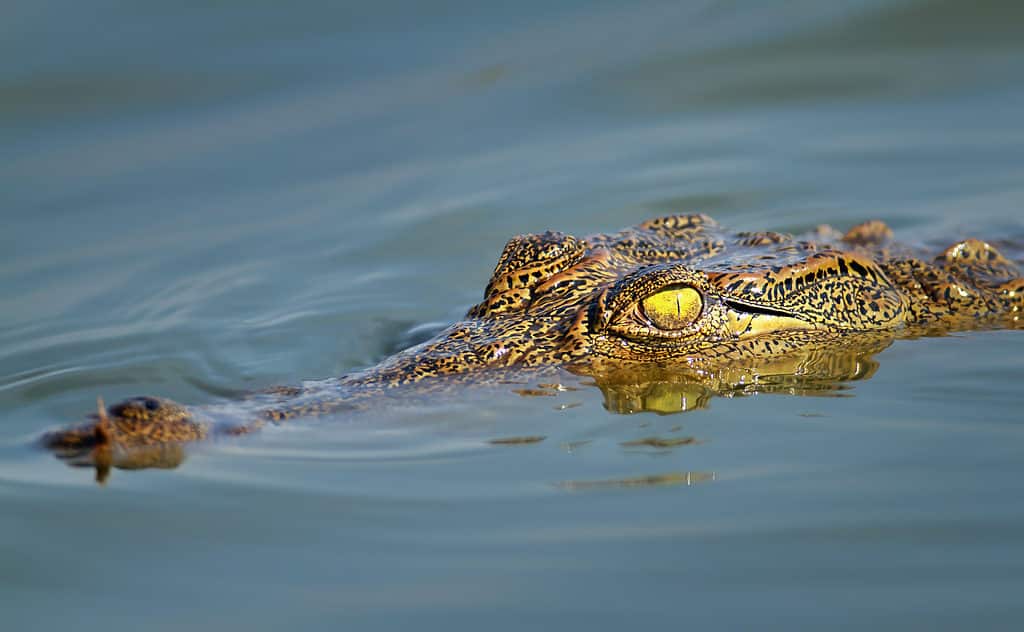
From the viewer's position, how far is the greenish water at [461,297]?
445 centimetres

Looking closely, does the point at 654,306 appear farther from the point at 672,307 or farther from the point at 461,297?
the point at 461,297

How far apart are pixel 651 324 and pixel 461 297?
228 centimetres

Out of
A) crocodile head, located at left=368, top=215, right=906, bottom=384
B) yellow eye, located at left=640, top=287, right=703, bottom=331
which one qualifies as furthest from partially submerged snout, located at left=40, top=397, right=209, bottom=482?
yellow eye, located at left=640, top=287, right=703, bottom=331

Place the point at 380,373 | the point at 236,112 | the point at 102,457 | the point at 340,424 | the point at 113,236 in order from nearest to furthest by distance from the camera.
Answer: the point at 102,457 → the point at 340,424 → the point at 380,373 → the point at 113,236 → the point at 236,112

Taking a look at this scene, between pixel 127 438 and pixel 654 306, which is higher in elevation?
pixel 654 306

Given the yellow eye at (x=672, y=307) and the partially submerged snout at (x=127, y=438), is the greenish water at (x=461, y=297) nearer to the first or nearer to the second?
the partially submerged snout at (x=127, y=438)

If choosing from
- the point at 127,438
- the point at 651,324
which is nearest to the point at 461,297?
the point at 651,324

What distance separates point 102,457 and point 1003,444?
3.67 m

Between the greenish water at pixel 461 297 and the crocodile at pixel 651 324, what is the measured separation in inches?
10.2

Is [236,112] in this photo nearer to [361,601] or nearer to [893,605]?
[361,601]

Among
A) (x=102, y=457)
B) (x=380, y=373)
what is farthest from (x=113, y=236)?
(x=102, y=457)

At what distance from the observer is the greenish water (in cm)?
445

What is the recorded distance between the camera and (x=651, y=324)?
643cm

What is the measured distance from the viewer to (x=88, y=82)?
1084 cm
